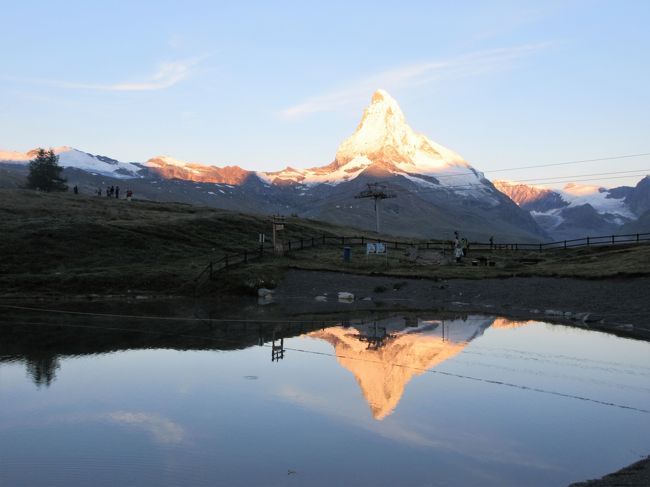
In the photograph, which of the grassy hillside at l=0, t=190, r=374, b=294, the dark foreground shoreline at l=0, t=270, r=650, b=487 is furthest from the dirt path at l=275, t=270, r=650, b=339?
the grassy hillside at l=0, t=190, r=374, b=294

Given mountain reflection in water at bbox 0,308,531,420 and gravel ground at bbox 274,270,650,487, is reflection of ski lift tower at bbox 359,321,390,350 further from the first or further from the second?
gravel ground at bbox 274,270,650,487

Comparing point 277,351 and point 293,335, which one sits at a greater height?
point 293,335

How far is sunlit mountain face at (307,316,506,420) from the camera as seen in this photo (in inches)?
1019

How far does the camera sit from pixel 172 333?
39.9 metres

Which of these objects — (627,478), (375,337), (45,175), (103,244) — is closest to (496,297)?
(375,337)

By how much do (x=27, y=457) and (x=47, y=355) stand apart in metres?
15.7

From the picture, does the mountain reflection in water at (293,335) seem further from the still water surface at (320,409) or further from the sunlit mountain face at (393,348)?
the still water surface at (320,409)

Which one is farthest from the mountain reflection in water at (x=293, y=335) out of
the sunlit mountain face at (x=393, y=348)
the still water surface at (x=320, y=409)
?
the still water surface at (x=320, y=409)

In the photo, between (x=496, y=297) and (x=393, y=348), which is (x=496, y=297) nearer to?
(x=496, y=297)

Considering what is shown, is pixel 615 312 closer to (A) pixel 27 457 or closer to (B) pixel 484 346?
(B) pixel 484 346

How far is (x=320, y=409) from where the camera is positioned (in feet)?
76.1

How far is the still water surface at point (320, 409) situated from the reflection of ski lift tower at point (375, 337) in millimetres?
307

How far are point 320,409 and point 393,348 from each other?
38.9ft

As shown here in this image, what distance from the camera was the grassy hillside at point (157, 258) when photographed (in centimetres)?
6234
